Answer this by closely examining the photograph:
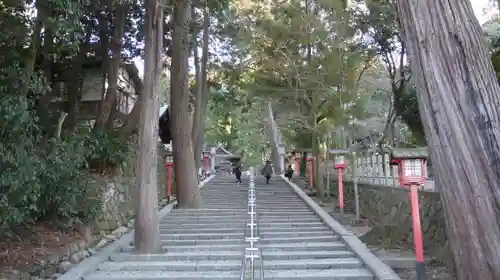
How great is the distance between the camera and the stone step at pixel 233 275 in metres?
7.02

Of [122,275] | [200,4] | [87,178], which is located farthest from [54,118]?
[122,275]

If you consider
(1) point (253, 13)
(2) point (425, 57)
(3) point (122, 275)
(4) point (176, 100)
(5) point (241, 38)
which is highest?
(1) point (253, 13)

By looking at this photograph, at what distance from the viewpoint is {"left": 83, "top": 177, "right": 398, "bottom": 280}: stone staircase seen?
7.36m

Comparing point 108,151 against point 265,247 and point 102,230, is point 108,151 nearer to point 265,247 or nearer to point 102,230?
point 102,230

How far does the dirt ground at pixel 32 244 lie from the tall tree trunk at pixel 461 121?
5.94 meters

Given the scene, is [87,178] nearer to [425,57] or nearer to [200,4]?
[200,4]

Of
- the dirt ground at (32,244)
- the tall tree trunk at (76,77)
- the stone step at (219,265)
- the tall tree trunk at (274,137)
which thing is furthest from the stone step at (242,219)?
the tall tree trunk at (274,137)

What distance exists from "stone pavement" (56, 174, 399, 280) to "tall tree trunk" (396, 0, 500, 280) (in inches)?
144

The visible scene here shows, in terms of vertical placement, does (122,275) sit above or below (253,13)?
below

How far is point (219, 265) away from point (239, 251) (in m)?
1.03

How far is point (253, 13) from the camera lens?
56.7ft

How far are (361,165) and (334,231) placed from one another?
5.45 metres

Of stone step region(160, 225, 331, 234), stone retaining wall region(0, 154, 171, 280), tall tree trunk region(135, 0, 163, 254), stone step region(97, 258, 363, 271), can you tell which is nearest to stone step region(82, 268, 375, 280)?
stone step region(97, 258, 363, 271)

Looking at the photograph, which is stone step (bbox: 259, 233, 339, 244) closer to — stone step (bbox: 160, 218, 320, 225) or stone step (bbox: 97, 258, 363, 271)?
stone step (bbox: 97, 258, 363, 271)
